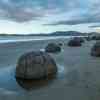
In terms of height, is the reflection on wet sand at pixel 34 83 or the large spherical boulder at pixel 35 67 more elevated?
the large spherical boulder at pixel 35 67

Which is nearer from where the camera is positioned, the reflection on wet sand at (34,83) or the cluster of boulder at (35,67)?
the reflection on wet sand at (34,83)

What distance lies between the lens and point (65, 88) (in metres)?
11.8

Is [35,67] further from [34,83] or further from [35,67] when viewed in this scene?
[34,83]

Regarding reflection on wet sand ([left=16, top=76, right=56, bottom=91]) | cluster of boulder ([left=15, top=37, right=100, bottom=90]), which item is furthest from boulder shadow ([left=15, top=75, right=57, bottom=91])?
cluster of boulder ([left=15, top=37, right=100, bottom=90])

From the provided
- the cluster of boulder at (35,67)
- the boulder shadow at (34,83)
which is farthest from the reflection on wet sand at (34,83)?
the cluster of boulder at (35,67)

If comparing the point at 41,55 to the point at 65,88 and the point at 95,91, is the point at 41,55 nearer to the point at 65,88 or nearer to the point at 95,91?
the point at 65,88

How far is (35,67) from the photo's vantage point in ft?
44.3

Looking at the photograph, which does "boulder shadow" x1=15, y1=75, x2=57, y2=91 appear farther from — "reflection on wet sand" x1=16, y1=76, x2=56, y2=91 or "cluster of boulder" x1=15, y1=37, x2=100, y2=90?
"cluster of boulder" x1=15, y1=37, x2=100, y2=90

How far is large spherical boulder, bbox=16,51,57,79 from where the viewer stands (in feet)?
44.1

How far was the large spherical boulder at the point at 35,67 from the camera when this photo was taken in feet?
44.1


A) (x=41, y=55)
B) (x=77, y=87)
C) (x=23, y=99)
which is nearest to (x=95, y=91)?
(x=77, y=87)

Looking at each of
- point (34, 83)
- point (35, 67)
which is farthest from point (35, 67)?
point (34, 83)

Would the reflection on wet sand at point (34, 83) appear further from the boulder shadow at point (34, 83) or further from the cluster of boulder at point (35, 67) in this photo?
the cluster of boulder at point (35, 67)

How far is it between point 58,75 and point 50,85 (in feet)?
6.83
